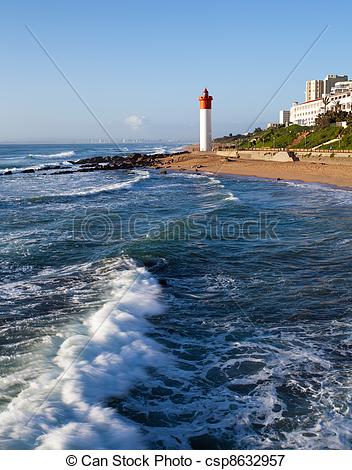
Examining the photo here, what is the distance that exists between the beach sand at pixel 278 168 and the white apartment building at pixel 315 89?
80.0 meters

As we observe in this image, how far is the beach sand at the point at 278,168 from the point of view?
99.6ft

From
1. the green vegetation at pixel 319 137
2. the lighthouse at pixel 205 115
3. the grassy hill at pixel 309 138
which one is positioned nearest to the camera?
the grassy hill at pixel 309 138

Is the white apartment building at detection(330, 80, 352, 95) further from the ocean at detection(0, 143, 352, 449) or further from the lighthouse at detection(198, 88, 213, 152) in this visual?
the ocean at detection(0, 143, 352, 449)

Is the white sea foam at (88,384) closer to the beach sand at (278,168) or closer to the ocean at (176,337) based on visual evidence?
the ocean at (176,337)

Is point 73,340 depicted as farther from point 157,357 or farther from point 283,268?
point 283,268

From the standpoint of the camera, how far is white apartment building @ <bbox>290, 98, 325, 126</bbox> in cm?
7779

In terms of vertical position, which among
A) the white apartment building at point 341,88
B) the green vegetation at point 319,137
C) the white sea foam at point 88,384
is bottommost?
the white sea foam at point 88,384

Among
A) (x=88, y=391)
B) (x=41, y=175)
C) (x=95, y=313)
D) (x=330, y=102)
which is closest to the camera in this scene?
(x=88, y=391)

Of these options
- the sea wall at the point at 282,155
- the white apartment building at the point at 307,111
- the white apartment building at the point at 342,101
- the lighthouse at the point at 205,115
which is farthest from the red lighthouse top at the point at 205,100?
the white apartment building at the point at 307,111

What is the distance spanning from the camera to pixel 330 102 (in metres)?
77.7

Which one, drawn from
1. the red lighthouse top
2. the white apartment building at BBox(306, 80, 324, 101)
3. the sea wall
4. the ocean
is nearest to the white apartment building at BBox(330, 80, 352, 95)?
the white apartment building at BBox(306, 80, 324, 101)

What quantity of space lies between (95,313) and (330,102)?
78647 millimetres

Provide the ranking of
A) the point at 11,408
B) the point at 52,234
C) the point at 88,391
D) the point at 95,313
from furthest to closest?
the point at 52,234, the point at 95,313, the point at 88,391, the point at 11,408

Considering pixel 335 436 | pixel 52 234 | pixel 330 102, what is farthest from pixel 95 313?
pixel 330 102
